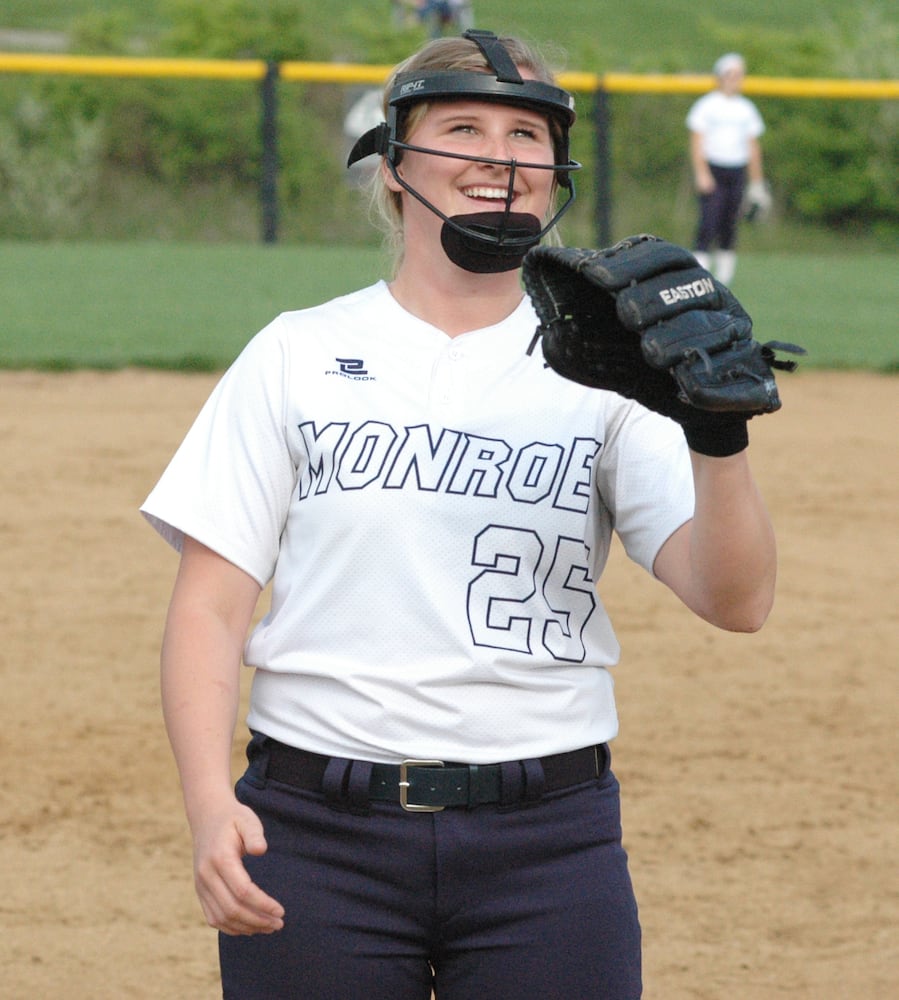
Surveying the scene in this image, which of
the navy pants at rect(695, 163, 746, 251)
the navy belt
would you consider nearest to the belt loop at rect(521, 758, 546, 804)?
the navy belt

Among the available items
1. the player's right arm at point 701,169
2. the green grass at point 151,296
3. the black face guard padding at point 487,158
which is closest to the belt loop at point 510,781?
the black face guard padding at point 487,158

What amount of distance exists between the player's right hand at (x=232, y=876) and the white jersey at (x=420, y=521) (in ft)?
0.56

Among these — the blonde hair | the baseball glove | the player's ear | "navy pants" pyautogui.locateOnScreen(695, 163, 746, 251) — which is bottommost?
"navy pants" pyautogui.locateOnScreen(695, 163, 746, 251)

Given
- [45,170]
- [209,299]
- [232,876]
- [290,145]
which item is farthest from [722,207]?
[232,876]

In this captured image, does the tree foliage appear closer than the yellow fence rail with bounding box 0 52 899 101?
No

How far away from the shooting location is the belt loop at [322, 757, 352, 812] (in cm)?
202

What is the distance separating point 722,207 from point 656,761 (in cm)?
984

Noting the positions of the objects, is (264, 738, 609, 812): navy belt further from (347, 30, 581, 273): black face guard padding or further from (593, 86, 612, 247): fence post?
(593, 86, 612, 247): fence post

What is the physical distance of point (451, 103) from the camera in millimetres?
2184

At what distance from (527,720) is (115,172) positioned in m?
18.0

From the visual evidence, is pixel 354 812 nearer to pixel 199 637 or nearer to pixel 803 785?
pixel 199 637

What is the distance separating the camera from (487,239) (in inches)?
83.8

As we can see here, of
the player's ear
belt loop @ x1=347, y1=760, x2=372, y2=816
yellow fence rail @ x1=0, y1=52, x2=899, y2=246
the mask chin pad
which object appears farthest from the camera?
yellow fence rail @ x1=0, y1=52, x2=899, y2=246

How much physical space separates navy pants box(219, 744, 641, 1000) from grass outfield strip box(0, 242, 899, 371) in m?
6.94
